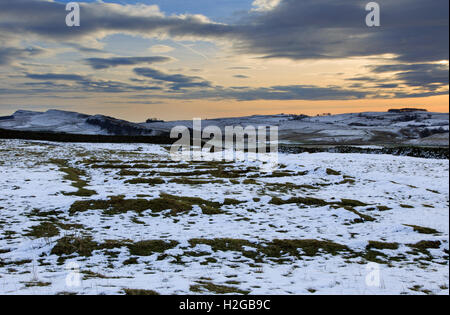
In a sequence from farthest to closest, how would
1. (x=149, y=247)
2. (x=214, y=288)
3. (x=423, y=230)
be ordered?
(x=423, y=230) < (x=149, y=247) < (x=214, y=288)

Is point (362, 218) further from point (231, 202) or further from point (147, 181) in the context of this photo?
point (147, 181)

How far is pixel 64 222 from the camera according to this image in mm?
14406

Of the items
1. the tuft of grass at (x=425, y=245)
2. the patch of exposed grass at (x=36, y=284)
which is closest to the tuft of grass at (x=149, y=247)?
the patch of exposed grass at (x=36, y=284)

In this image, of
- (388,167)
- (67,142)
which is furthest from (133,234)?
(67,142)

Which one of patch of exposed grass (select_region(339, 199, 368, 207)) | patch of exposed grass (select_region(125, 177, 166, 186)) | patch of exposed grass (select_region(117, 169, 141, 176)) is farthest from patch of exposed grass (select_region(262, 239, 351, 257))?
patch of exposed grass (select_region(117, 169, 141, 176))

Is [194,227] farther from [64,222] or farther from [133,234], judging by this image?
[64,222]

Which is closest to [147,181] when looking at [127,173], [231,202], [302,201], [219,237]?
[127,173]

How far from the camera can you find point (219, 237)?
42.3 ft

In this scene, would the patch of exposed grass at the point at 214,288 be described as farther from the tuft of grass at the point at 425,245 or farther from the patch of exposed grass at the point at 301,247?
the tuft of grass at the point at 425,245

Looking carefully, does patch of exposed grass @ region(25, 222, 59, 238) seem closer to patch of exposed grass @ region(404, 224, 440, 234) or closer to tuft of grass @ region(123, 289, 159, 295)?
tuft of grass @ region(123, 289, 159, 295)

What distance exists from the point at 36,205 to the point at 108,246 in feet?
25.8

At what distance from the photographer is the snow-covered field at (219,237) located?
826 cm
